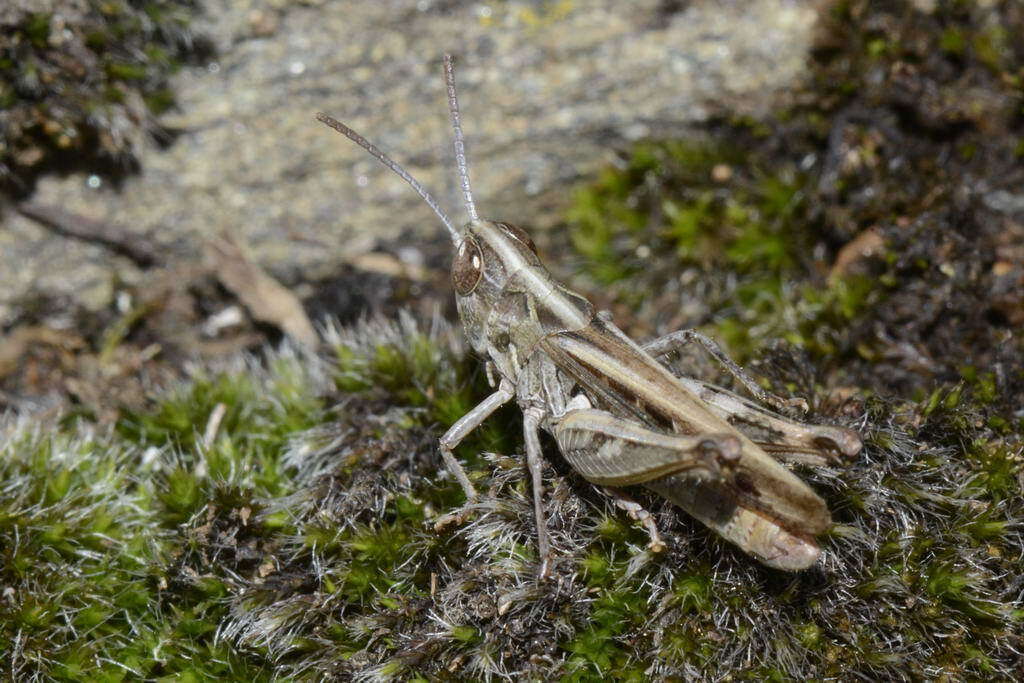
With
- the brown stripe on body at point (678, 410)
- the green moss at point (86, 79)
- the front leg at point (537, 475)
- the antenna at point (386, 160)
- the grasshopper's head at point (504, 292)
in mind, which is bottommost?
the front leg at point (537, 475)

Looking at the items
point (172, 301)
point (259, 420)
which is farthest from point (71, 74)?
point (259, 420)

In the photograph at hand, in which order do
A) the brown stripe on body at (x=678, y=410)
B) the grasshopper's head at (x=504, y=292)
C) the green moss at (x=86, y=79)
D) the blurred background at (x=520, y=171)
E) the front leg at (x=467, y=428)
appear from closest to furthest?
the brown stripe on body at (x=678, y=410)
the front leg at (x=467, y=428)
the grasshopper's head at (x=504, y=292)
the green moss at (x=86, y=79)
the blurred background at (x=520, y=171)

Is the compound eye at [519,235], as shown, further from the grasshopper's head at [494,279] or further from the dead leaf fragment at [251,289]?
the dead leaf fragment at [251,289]

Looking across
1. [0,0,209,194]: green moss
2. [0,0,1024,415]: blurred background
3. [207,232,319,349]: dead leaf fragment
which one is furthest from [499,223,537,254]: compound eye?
[0,0,209,194]: green moss

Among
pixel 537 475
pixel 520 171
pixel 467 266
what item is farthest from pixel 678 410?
pixel 520 171

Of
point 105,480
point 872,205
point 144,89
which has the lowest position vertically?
point 105,480

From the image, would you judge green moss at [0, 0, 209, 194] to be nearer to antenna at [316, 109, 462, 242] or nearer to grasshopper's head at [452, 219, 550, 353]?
antenna at [316, 109, 462, 242]

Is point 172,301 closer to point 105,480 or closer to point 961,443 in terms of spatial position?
point 105,480

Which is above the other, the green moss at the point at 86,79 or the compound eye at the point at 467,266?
the green moss at the point at 86,79

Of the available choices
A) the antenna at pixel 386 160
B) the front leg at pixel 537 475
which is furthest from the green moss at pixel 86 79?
the front leg at pixel 537 475
